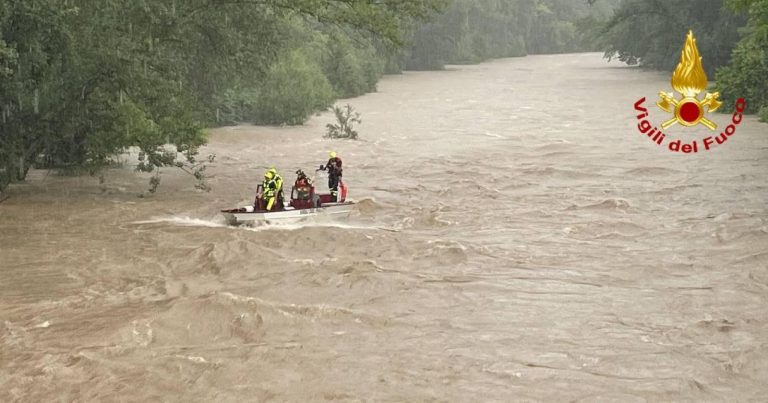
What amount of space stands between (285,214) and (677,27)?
133 ft

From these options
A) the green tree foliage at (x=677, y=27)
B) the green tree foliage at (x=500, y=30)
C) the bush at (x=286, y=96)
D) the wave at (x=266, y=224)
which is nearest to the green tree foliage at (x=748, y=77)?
the green tree foliage at (x=677, y=27)

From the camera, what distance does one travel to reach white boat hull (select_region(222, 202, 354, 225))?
1889 centimetres

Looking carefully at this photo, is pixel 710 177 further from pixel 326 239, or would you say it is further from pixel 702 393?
pixel 702 393

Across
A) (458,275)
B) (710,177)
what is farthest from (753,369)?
(710,177)

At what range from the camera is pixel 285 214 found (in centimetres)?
1916

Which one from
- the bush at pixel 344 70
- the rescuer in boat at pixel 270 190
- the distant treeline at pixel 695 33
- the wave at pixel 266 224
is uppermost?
the distant treeline at pixel 695 33

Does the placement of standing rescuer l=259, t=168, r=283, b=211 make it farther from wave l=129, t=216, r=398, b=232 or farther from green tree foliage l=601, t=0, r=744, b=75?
green tree foliage l=601, t=0, r=744, b=75

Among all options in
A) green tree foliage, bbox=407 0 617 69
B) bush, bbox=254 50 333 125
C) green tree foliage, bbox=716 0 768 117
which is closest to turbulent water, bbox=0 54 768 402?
green tree foliage, bbox=716 0 768 117

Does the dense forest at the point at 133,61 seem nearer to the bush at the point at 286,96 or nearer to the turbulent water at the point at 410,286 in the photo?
the turbulent water at the point at 410,286

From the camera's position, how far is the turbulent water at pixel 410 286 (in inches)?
425

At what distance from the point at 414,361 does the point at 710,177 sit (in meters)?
15.8

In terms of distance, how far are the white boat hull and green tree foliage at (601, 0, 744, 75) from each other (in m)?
33.5

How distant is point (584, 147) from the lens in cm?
3094

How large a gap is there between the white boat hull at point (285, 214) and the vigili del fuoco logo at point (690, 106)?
723cm
